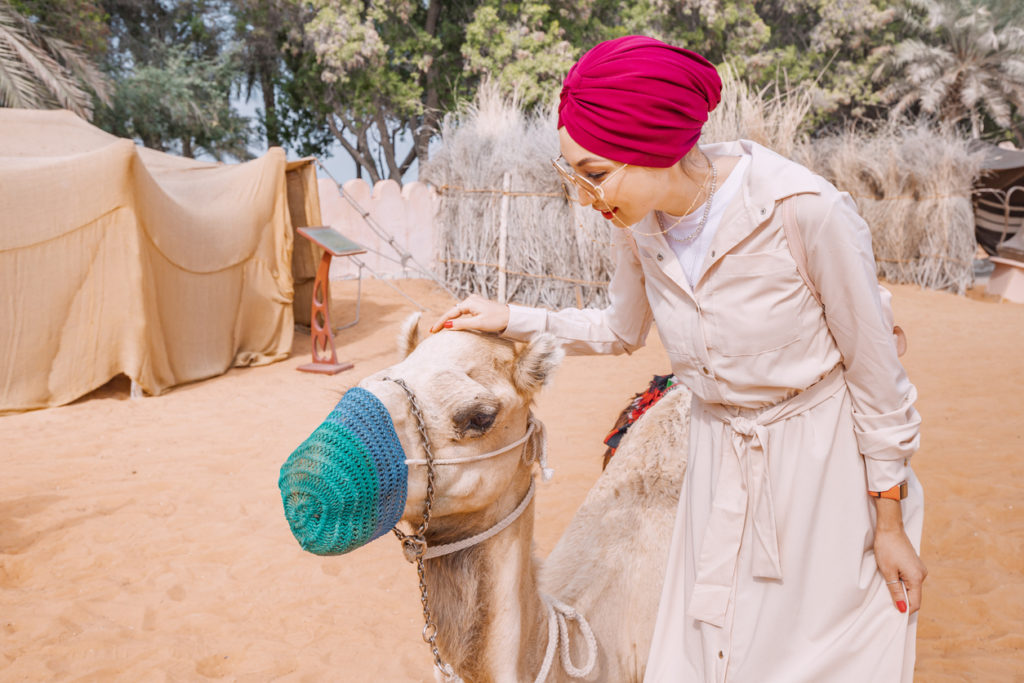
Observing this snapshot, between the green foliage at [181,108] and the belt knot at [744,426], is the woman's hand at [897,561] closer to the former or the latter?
the belt knot at [744,426]

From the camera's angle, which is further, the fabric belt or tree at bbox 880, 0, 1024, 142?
tree at bbox 880, 0, 1024, 142

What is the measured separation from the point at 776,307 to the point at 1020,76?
80.8ft

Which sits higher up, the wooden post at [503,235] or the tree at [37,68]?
the tree at [37,68]

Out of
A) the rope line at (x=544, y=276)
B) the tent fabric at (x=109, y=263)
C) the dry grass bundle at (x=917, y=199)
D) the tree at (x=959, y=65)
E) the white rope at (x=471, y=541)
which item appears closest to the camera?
the white rope at (x=471, y=541)

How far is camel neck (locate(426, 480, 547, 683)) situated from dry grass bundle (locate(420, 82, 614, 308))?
8.82 meters

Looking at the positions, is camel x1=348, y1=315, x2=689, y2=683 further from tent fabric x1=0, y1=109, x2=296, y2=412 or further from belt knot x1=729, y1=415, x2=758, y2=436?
tent fabric x1=0, y1=109, x2=296, y2=412

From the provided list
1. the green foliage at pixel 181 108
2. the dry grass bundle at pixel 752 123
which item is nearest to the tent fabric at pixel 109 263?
A: the dry grass bundle at pixel 752 123

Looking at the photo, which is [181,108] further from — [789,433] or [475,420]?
[789,433]

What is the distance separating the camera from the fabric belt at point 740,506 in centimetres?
150

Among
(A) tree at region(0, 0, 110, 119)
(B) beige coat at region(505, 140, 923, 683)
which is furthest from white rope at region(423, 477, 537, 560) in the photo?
(A) tree at region(0, 0, 110, 119)

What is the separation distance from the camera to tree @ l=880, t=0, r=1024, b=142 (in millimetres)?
19938

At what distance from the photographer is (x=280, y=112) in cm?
2242

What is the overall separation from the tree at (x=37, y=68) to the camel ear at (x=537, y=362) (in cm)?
1291

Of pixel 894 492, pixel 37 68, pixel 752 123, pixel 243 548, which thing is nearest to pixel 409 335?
pixel 894 492
